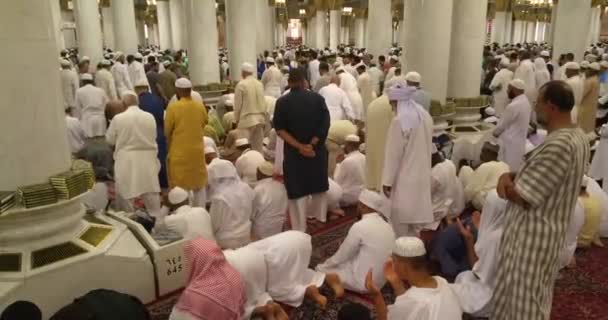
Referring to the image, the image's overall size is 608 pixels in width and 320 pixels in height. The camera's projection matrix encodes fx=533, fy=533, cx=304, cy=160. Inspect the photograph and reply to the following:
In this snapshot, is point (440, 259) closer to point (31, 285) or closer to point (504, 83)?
point (31, 285)

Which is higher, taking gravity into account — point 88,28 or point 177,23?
point 177,23

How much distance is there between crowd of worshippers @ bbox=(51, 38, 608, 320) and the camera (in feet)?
7.48

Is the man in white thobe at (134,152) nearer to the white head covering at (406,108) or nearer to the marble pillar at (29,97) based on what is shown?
the marble pillar at (29,97)

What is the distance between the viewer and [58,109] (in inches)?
114

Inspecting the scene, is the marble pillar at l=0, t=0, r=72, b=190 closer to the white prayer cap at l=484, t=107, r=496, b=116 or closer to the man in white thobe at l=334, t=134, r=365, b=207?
the man in white thobe at l=334, t=134, r=365, b=207

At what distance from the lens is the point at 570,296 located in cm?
343

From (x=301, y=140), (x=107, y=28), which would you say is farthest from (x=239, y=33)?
(x=107, y=28)

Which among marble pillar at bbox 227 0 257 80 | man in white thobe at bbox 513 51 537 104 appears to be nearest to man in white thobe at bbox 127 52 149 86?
marble pillar at bbox 227 0 257 80

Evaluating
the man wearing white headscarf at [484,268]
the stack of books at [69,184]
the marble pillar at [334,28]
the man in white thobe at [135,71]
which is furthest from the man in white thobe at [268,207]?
the marble pillar at [334,28]

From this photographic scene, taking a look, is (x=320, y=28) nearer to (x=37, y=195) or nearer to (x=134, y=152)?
(x=134, y=152)

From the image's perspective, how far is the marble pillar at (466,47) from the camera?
21.0 feet

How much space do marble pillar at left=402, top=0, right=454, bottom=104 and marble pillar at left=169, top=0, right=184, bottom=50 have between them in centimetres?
1295

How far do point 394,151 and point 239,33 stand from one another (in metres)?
5.49

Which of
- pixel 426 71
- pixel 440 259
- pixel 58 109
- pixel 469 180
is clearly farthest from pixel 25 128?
pixel 426 71
